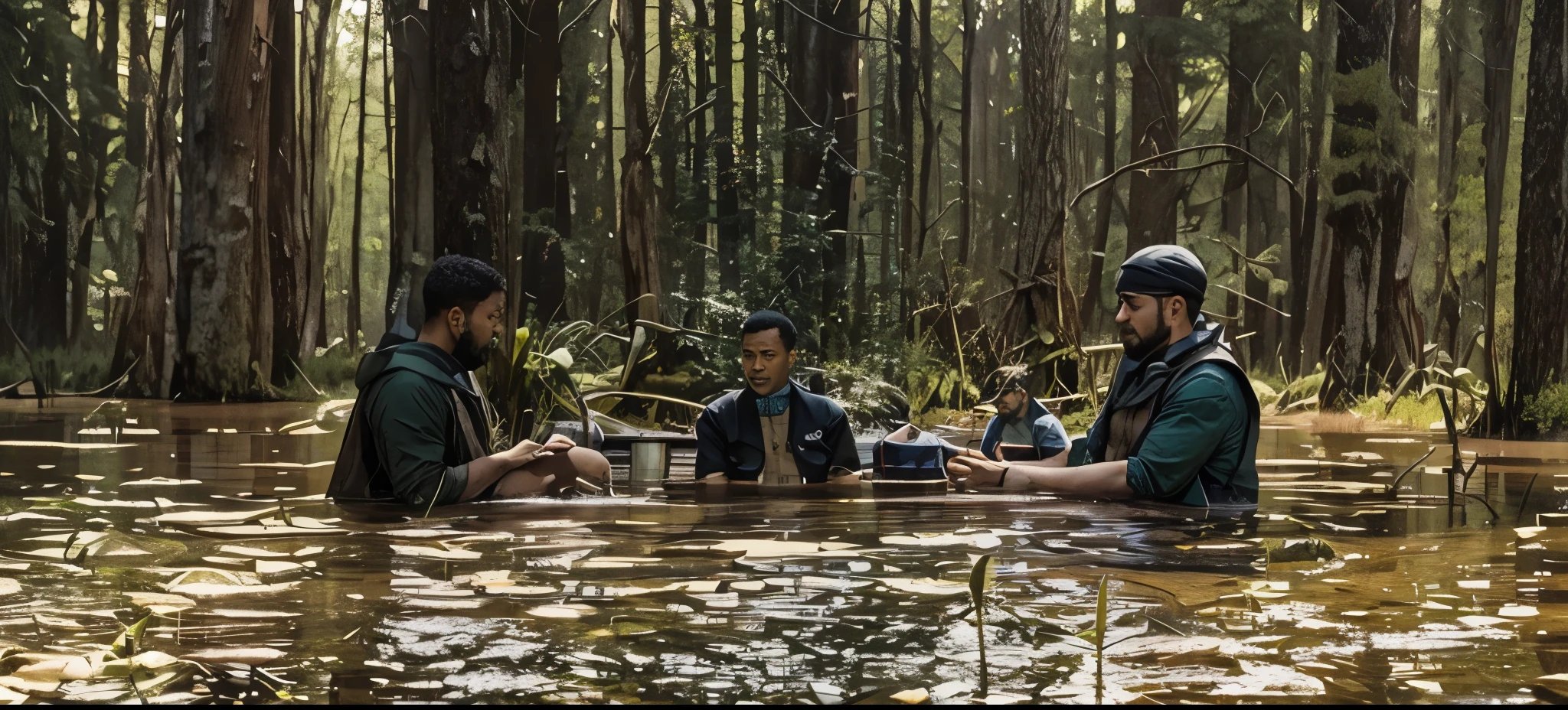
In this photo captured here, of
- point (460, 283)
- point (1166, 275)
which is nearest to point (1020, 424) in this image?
point (1166, 275)

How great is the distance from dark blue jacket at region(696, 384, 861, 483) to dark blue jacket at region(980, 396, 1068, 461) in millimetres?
1309

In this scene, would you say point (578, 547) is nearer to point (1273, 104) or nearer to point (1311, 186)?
point (1311, 186)

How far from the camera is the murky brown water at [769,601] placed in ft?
11.4

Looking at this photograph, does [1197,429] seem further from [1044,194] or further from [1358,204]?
[1358,204]

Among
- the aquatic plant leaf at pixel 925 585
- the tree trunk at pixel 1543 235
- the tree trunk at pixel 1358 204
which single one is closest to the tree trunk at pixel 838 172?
the tree trunk at pixel 1358 204

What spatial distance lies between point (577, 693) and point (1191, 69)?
104 feet

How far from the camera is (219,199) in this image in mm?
18656

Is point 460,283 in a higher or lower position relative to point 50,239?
lower

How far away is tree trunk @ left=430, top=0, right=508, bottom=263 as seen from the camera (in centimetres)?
1046

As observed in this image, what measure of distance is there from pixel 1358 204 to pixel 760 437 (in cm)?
1381

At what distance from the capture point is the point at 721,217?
55.8ft

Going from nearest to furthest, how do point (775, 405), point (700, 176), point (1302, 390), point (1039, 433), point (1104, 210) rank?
point (775, 405) → point (1039, 433) → point (700, 176) → point (1302, 390) → point (1104, 210)

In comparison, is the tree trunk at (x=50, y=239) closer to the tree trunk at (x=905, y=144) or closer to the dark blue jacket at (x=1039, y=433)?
the tree trunk at (x=905, y=144)

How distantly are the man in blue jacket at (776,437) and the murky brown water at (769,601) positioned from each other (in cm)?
67
